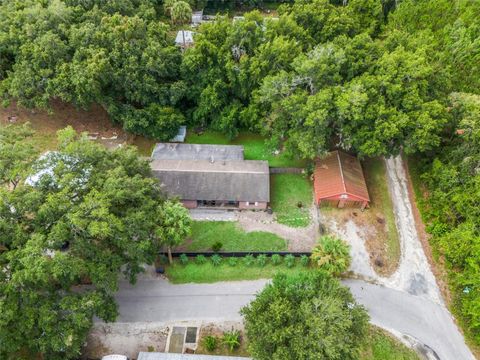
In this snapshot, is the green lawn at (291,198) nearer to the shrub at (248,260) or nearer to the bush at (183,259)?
the shrub at (248,260)

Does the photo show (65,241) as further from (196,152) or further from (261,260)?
(196,152)

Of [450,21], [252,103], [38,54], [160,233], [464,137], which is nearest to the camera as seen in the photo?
[160,233]

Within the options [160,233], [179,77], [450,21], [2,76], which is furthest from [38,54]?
A: [450,21]

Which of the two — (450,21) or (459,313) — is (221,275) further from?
(450,21)

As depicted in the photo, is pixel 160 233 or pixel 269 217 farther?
pixel 269 217

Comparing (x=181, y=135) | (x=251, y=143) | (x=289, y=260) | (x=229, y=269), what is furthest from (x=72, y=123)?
(x=289, y=260)

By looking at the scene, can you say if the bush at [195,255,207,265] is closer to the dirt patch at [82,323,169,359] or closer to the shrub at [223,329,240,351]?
the dirt patch at [82,323,169,359]
